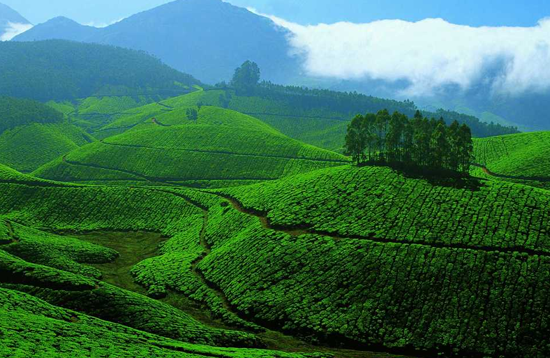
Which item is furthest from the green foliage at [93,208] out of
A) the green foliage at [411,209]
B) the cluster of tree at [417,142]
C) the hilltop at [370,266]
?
the cluster of tree at [417,142]

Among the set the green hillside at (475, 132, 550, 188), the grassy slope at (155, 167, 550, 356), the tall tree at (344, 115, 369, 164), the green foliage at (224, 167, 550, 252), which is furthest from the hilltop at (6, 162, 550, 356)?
the green hillside at (475, 132, 550, 188)

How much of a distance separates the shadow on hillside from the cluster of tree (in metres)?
1.73

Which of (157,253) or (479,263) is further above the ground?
(479,263)

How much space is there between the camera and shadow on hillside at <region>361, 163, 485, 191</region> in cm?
10739

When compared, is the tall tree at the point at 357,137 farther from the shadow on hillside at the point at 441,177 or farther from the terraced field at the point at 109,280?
the terraced field at the point at 109,280

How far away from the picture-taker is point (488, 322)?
73938 millimetres

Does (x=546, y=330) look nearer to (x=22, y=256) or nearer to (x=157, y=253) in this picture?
(x=157, y=253)

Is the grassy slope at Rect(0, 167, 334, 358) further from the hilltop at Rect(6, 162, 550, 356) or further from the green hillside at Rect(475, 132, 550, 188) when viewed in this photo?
the green hillside at Rect(475, 132, 550, 188)

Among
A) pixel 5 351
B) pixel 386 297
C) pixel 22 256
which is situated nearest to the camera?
pixel 5 351

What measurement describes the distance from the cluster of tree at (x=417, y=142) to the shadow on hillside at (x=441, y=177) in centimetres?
173

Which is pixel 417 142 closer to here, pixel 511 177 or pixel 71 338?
pixel 511 177

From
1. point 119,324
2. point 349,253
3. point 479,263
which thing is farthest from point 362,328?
point 119,324

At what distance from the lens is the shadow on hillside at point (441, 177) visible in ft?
352

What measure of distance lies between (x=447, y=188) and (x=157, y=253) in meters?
69.6
